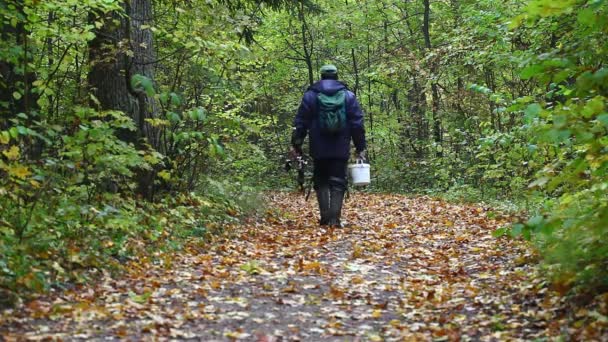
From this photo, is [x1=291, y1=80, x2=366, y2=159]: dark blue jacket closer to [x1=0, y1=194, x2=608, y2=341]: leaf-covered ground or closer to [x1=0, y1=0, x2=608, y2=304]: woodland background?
[x1=0, y1=0, x2=608, y2=304]: woodland background

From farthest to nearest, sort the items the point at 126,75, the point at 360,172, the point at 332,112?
the point at 360,172 < the point at 332,112 < the point at 126,75

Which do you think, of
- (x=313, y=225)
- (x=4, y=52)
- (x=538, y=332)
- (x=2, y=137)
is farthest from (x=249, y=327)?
A: (x=313, y=225)

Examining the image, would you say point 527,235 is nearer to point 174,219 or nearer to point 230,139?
point 174,219

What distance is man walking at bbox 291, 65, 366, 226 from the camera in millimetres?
9477

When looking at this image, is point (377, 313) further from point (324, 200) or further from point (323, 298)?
point (324, 200)

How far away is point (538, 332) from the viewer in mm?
4395

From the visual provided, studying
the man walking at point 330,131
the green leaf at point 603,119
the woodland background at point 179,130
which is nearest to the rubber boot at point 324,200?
the man walking at point 330,131

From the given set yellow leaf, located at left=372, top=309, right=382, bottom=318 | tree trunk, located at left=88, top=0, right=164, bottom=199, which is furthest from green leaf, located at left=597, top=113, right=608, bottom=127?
tree trunk, located at left=88, top=0, right=164, bottom=199

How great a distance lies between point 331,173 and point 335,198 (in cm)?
41

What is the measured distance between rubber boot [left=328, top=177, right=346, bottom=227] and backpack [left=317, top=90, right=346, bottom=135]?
0.79 metres

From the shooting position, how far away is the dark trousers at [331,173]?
9.70 meters

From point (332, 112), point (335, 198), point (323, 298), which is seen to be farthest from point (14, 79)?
point (323, 298)

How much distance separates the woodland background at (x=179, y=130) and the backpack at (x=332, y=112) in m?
1.06

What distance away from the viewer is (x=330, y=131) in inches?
374
